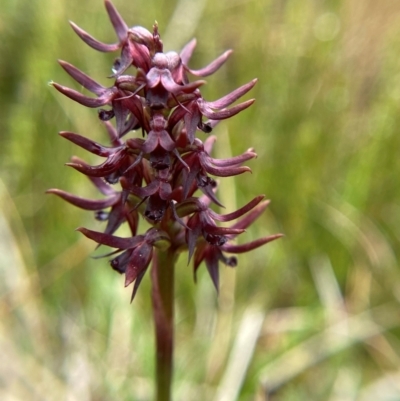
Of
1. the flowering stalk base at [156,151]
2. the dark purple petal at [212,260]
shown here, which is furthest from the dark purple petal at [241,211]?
the dark purple petal at [212,260]

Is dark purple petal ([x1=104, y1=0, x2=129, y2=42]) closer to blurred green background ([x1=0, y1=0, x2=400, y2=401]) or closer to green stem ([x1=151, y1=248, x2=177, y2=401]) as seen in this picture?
green stem ([x1=151, y1=248, x2=177, y2=401])

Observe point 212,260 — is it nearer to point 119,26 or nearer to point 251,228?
point 119,26

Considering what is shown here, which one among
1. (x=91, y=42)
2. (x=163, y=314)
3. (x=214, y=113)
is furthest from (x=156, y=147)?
(x=163, y=314)

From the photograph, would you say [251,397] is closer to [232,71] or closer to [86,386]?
[86,386]

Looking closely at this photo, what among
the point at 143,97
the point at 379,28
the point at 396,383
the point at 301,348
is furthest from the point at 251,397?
the point at 379,28

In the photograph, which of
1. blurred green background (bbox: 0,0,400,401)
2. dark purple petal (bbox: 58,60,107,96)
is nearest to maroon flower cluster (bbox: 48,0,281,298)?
dark purple petal (bbox: 58,60,107,96)

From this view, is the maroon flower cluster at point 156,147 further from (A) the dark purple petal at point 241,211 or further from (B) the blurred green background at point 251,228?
(B) the blurred green background at point 251,228
